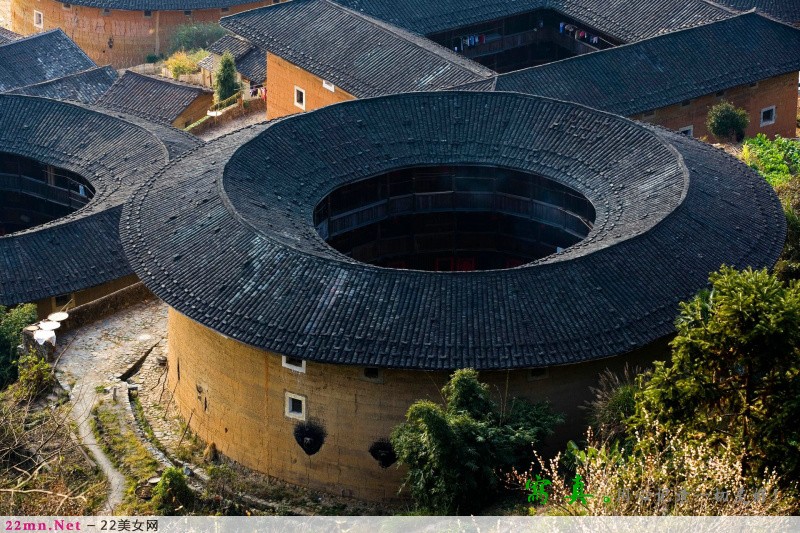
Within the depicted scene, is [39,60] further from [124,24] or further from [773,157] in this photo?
[773,157]

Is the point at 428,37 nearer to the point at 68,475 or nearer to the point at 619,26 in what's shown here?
the point at 619,26

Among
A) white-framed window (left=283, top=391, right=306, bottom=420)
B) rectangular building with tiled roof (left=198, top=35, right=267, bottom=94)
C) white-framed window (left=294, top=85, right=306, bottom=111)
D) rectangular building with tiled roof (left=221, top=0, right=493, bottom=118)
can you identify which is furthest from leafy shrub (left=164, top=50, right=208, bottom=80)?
white-framed window (left=283, top=391, right=306, bottom=420)

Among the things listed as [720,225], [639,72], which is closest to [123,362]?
[720,225]

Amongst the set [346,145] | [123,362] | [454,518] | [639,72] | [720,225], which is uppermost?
[639,72]

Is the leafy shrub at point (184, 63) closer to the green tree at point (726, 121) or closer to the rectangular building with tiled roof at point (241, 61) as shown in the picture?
the rectangular building with tiled roof at point (241, 61)

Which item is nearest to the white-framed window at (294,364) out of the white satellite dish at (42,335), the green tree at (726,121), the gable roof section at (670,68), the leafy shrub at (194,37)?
the white satellite dish at (42,335)
